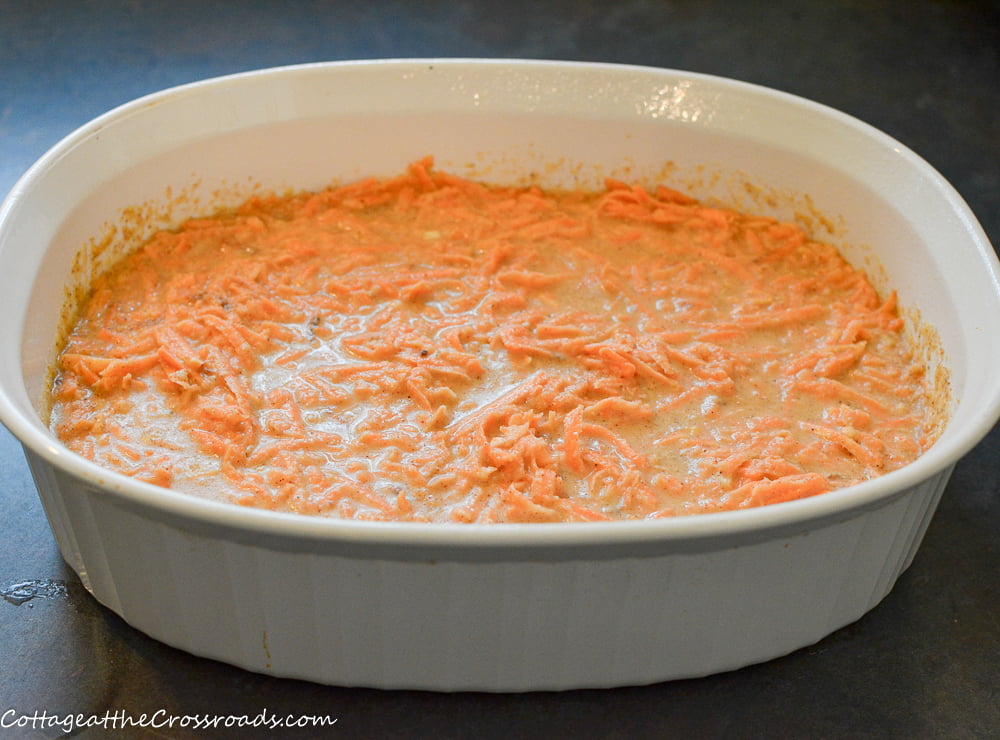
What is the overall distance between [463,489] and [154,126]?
4.50ft

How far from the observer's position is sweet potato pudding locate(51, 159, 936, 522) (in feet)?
7.15

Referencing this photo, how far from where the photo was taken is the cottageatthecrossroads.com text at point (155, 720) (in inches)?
77.8

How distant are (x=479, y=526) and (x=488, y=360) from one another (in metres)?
0.89

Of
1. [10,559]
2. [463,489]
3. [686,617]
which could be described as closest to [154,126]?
[10,559]

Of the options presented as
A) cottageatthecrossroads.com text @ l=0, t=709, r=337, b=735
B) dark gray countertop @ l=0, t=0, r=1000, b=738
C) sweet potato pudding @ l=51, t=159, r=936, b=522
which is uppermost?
sweet potato pudding @ l=51, t=159, r=936, b=522

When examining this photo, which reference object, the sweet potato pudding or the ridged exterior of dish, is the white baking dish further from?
the sweet potato pudding

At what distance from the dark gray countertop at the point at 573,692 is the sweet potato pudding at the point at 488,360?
11.9 inches

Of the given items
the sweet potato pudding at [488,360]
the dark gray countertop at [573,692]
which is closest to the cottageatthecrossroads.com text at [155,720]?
the dark gray countertop at [573,692]

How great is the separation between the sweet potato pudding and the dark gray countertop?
11.9 inches

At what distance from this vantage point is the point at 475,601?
1.81 meters

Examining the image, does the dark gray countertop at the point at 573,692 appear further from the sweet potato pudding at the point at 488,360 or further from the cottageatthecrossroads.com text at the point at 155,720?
the sweet potato pudding at the point at 488,360

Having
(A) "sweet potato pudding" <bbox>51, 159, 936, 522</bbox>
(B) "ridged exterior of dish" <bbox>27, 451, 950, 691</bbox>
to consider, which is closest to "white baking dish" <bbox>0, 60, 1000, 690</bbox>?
(B) "ridged exterior of dish" <bbox>27, 451, 950, 691</bbox>

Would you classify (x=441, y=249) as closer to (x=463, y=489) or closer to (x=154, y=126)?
(x=154, y=126)

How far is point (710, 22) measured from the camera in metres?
4.74
